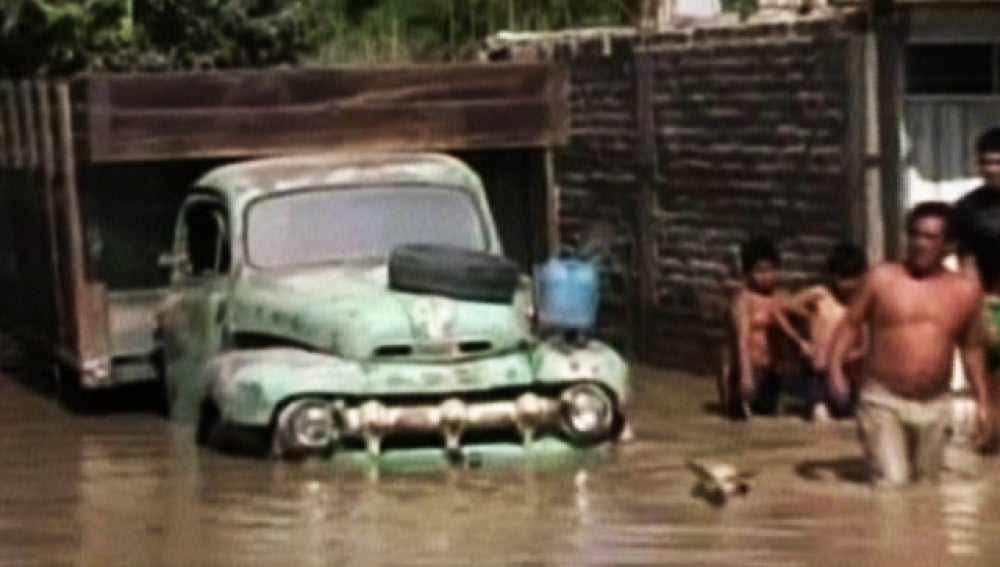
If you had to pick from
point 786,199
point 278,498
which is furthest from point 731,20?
point 278,498

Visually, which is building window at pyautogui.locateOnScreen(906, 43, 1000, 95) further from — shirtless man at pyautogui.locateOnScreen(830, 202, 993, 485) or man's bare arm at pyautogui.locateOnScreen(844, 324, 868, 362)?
shirtless man at pyautogui.locateOnScreen(830, 202, 993, 485)

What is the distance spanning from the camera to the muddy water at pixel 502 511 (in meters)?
12.5

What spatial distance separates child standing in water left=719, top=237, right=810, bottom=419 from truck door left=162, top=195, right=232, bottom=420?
3102 mm

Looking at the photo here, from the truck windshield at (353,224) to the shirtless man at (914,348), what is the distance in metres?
3.73

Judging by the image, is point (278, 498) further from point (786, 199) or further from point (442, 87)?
point (786, 199)

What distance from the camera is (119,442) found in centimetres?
1748

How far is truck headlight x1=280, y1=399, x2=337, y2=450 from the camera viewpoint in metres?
15.1

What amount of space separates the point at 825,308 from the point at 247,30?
489 inches

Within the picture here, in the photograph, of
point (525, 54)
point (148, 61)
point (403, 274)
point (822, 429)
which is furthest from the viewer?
point (148, 61)

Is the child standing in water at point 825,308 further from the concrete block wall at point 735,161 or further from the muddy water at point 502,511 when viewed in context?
the concrete block wall at point 735,161

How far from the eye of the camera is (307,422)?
15.1m

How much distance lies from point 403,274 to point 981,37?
4.25m

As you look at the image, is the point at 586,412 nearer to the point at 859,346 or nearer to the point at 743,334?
the point at 859,346

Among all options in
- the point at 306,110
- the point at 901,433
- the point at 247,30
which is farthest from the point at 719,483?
the point at 247,30
